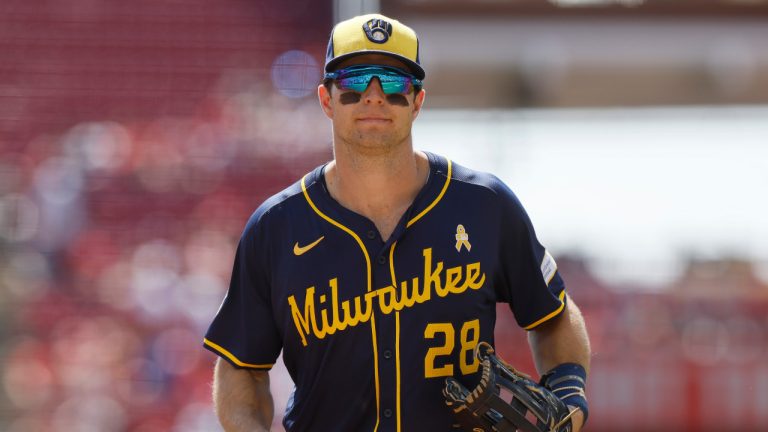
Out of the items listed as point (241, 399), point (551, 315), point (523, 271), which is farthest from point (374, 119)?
point (241, 399)

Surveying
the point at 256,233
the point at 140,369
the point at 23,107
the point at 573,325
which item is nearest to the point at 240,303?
the point at 256,233

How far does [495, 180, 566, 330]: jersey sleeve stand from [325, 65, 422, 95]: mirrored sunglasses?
40 centimetres

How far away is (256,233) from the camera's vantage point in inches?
122

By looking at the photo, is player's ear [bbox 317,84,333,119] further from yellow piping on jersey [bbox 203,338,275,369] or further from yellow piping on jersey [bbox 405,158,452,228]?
yellow piping on jersey [bbox 203,338,275,369]

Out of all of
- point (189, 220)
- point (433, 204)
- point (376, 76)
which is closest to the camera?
point (376, 76)

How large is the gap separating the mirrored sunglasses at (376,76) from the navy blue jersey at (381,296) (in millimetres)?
295

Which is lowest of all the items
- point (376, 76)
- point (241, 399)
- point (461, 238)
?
point (241, 399)

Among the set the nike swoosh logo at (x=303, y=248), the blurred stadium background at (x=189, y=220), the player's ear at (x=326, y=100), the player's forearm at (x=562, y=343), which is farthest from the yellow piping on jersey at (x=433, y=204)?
the blurred stadium background at (x=189, y=220)

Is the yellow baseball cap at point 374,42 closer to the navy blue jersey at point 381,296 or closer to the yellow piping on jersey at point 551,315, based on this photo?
the navy blue jersey at point 381,296

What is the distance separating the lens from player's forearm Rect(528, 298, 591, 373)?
3.15 m

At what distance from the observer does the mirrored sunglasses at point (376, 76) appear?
2.96 m

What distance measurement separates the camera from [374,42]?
9.79ft

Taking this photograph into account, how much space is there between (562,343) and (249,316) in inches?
34.8

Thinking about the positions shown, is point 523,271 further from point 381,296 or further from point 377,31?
point 377,31
